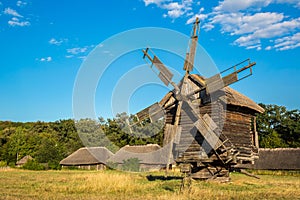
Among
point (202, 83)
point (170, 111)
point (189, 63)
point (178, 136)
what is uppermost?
point (189, 63)

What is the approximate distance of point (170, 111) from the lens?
18.6 metres

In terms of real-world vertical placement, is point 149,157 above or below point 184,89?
below

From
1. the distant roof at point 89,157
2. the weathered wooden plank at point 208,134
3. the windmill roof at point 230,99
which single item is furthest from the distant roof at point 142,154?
the weathered wooden plank at point 208,134

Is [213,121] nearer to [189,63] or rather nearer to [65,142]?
[189,63]

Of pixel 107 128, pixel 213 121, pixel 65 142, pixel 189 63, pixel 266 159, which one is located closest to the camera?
pixel 213 121

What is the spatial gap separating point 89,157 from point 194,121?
32990 mm

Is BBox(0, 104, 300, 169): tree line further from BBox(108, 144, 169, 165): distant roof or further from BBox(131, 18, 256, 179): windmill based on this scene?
BBox(131, 18, 256, 179): windmill

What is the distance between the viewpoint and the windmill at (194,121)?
1628 cm

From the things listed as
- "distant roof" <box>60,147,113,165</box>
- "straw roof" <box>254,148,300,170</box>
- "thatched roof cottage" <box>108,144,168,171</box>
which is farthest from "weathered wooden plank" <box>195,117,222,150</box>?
"distant roof" <box>60,147,113,165</box>

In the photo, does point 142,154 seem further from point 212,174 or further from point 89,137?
point 212,174

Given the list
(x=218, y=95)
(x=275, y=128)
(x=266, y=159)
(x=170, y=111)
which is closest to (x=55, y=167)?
(x=266, y=159)

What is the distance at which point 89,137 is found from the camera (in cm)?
4756

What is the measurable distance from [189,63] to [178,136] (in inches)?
158

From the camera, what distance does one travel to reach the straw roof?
35428 millimetres
